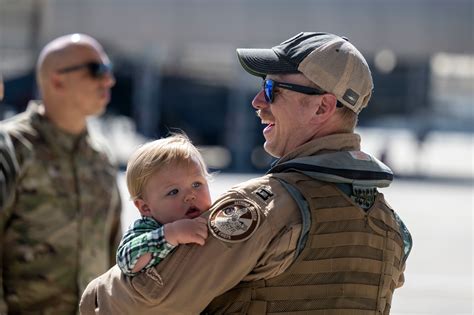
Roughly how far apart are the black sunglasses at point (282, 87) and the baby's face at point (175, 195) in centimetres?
30

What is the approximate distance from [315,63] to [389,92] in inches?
1211

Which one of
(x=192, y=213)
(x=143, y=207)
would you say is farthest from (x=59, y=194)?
(x=192, y=213)

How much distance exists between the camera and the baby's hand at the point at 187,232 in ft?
8.38

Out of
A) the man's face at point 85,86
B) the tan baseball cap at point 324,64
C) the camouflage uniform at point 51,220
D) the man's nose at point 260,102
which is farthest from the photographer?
the man's face at point 85,86

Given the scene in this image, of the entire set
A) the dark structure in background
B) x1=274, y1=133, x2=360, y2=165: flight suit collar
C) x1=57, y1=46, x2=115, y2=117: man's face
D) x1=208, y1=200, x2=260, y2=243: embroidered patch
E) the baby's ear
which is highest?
x1=274, y1=133, x2=360, y2=165: flight suit collar

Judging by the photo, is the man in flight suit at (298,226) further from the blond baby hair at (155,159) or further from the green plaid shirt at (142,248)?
the blond baby hair at (155,159)

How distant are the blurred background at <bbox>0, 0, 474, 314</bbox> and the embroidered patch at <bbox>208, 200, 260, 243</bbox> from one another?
67.6ft

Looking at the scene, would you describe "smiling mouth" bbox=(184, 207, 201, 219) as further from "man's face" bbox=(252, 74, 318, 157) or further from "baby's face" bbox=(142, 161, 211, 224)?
"man's face" bbox=(252, 74, 318, 157)

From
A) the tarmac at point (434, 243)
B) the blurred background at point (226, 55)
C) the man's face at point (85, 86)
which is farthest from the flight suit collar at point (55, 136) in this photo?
the blurred background at point (226, 55)

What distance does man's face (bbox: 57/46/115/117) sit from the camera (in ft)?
16.7

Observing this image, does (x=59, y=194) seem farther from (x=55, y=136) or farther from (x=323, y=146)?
(x=323, y=146)

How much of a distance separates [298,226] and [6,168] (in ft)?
6.84

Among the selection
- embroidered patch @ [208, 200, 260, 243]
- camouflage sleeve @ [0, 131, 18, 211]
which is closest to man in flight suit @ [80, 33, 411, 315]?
embroidered patch @ [208, 200, 260, 243]

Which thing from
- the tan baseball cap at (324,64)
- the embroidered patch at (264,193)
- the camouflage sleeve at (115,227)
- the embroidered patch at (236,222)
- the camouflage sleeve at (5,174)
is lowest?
the camouflage sleeve at (115,227)
